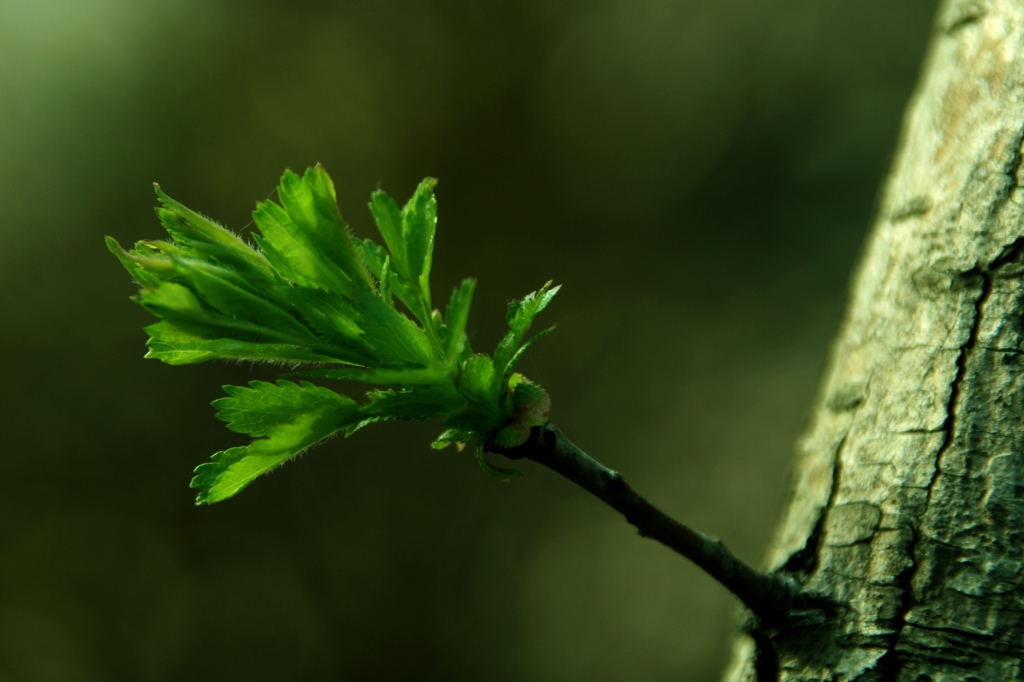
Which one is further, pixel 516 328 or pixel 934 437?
pixel 934 437

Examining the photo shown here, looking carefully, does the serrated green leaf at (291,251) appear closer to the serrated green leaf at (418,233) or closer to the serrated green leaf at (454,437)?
the serrated green leaf at (418,233)

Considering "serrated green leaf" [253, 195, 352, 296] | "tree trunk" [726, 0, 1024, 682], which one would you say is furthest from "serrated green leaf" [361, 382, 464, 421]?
"tree trunk" [726, 0, 1024, 682]

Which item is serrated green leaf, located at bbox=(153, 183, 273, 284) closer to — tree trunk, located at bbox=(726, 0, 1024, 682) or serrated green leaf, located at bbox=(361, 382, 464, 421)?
serrated green leaf, located at bbox=(361, 382, 464, 421)

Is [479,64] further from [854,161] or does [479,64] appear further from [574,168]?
[854,161]

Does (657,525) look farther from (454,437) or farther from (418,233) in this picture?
(418,233)

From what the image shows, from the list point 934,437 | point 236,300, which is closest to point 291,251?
A: point 236,300

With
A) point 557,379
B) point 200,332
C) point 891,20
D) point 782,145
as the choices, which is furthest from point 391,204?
point 891,20
